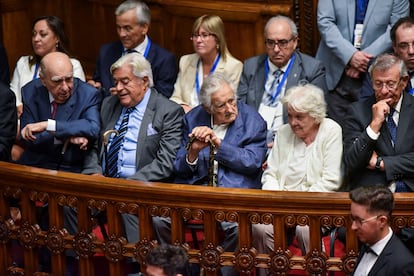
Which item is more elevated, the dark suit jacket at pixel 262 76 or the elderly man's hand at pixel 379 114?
the dark suit jacket at pixel 262 76

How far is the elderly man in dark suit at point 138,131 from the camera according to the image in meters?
6.21

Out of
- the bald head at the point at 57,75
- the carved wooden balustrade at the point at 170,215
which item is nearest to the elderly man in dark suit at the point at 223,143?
the carved wooden balustrade at the point at 170,215

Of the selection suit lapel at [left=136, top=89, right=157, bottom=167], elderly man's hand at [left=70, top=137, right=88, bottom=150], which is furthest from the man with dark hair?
elderly man's hand at [left=70, top=137, right=88, bottom=150]

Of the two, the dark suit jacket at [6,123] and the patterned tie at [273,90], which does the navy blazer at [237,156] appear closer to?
the patterned tie at [273,90]

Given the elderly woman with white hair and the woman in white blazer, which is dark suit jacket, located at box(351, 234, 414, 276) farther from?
the woman in white blazer

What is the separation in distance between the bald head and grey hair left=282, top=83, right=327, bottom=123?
135cm

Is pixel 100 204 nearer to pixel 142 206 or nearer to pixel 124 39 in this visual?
pixel 142 206

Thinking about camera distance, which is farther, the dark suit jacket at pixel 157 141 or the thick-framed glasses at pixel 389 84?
the dark suit jacket at pixel 157 141

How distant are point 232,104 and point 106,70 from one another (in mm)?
1480

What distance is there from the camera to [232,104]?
6094 mm

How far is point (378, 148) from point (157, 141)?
1.26 metres

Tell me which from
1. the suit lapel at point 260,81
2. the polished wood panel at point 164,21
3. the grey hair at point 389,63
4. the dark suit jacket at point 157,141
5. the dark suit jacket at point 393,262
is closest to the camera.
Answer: the dark suit jacket at point 393,262

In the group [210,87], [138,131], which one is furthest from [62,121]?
[210,87]

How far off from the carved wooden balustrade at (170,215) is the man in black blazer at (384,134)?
575 mm
